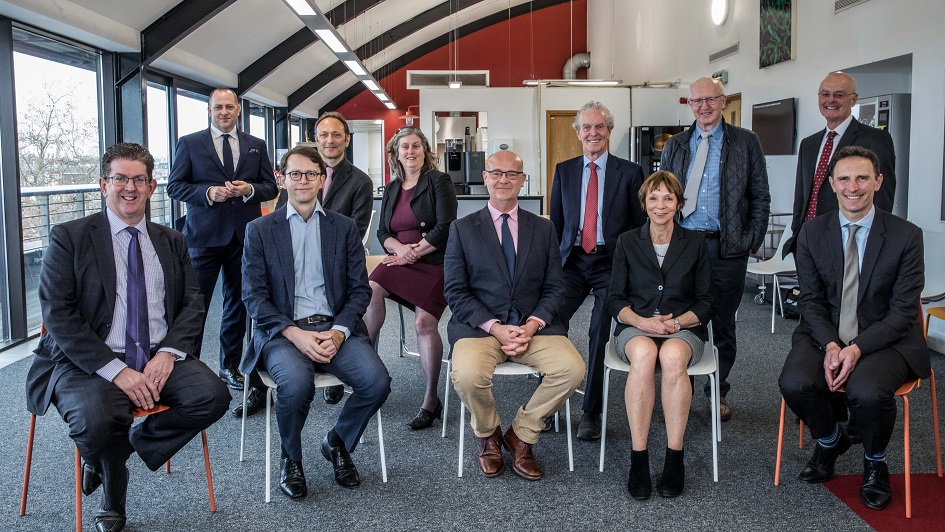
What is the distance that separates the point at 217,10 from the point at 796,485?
6736 millimetres

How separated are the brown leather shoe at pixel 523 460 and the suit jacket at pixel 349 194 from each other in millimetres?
1448

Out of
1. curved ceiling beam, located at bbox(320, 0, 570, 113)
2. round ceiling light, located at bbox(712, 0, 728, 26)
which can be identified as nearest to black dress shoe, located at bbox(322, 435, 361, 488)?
round ceiling light, located at bbox(712, 0, 728, 26)

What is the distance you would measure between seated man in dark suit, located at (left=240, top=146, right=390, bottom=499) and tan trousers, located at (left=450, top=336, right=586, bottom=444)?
1.09ft

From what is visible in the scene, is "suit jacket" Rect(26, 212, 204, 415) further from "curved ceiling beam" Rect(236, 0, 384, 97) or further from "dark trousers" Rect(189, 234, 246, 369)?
"curved ceiling beam" Rect(236, 0, 384, 97)

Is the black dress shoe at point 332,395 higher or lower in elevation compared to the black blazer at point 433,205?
lower

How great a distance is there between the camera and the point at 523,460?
319 centimetres

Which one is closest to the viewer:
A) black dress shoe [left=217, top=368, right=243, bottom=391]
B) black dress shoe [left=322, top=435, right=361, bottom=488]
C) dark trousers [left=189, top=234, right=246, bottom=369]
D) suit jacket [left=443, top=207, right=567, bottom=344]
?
black dress shoe [left=322, top=435, right=361, bottom=488]

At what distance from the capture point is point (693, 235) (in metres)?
3.32

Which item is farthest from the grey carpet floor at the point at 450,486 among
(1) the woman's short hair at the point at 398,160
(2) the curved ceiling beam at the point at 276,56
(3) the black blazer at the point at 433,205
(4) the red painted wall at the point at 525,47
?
(4) the red painted wall at the point at 525,47

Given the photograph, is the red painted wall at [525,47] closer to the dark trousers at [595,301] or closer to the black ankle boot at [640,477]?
the dark trousers at [595,301]

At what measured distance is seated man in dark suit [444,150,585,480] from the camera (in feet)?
10.3

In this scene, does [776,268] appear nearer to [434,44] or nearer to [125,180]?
[125,180]

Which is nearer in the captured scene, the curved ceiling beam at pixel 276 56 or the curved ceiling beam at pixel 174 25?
the curved ceiling beam at pixel 174 25

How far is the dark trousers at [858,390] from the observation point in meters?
2.80
